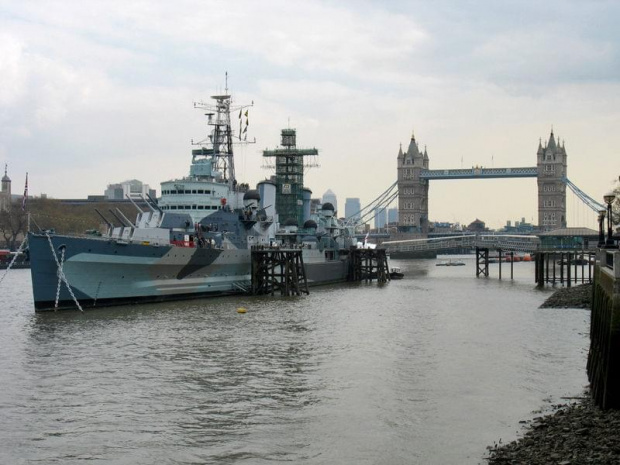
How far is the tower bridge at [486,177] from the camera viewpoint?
6634 inches

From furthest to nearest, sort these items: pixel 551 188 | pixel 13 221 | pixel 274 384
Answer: pixel 551 188 < pixel 13 221 < pixel 274 384

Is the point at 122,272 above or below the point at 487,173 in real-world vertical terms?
below

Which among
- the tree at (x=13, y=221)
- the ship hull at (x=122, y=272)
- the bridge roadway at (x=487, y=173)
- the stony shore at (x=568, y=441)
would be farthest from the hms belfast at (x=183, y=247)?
the bridge roadway at (x=487, y=173)

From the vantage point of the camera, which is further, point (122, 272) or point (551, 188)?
point (551, 188)

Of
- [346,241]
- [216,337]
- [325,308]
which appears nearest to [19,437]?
[216,337]

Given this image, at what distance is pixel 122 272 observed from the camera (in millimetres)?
36438

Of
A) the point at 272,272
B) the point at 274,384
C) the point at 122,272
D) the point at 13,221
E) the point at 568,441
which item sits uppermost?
the point at 13,221

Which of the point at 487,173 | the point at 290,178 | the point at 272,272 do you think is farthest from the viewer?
the point at 487,173

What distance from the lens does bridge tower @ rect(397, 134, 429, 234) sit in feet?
612

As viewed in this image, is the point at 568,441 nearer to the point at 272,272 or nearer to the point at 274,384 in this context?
the point at 274,384

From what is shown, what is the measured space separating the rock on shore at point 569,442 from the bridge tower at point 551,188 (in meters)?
170

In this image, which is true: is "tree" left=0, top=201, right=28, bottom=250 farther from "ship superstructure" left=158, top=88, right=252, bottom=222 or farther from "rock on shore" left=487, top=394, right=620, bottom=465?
"rock on shore" left=487, top=394, right=620, bottom=465

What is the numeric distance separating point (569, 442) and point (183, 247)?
29.8 meters

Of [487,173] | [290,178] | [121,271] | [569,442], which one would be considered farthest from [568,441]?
[487,173]
